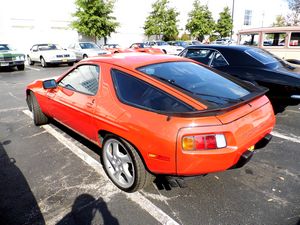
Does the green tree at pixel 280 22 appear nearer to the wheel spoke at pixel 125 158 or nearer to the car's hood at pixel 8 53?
the car's hood at pixel 8 53

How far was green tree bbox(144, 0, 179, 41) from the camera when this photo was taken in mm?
32344

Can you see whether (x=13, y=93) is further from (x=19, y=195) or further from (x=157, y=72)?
(x=157, y=72)

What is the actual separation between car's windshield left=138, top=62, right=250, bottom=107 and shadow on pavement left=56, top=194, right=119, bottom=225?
1490 millimetres

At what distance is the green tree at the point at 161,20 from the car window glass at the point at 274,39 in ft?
82.7

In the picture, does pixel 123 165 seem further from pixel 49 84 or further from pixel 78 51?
pixel 78 51

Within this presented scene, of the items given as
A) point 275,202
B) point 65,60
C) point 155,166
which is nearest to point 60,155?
point 155,166

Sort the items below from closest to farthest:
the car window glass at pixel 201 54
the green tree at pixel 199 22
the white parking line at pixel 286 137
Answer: the white parking line at pixel 286 137 < the car window glass at pixel 201 54 < the green tree at pixel 199 22

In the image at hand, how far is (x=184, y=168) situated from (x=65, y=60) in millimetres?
14966

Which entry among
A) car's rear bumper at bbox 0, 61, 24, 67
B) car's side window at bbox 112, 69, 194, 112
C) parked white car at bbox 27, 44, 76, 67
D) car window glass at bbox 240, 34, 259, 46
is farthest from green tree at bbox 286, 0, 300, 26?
car's side window at bbox 112, 69, 194, 112

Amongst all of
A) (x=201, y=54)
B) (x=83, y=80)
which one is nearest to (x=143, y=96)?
(x=83, y=80)

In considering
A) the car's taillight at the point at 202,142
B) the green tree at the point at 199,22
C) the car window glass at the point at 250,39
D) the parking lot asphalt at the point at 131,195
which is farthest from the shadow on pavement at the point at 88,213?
the green tree at the point at 199,22

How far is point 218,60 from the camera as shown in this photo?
5918 mm

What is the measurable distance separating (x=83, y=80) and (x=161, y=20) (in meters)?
31.3

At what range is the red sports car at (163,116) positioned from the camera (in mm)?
2287
